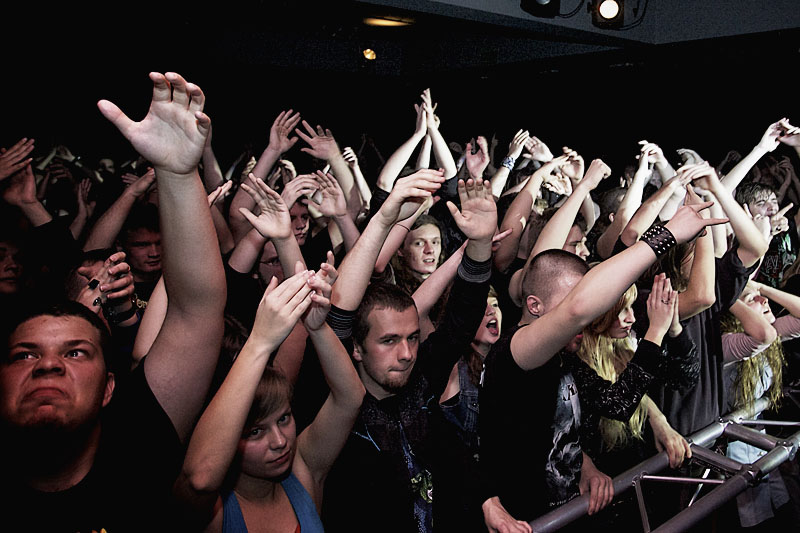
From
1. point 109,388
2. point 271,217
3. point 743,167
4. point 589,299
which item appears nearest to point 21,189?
point 271,217

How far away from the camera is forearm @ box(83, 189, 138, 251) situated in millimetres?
2510

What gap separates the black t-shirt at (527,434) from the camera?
5.40 ft

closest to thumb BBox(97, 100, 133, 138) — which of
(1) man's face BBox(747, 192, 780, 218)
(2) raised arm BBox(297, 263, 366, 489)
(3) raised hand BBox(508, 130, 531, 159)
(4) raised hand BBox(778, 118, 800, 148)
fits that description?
(2) raised arm BBox(297, 263, 366, 489)

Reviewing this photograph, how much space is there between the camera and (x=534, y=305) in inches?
72.0

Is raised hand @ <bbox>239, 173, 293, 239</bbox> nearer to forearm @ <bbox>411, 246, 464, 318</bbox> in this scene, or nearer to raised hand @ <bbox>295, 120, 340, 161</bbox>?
forearm @ <bbox>411, 246, 464, 318</bbox>

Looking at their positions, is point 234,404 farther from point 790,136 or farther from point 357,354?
point 790,136

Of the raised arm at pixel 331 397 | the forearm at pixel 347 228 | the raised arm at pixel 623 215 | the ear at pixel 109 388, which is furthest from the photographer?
the raised arm at pixel 623 215

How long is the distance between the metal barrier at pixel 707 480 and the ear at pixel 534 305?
19.0 inches

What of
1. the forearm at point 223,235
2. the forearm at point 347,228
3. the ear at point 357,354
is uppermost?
the forearm at point 347,228

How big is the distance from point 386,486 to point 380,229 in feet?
2.07

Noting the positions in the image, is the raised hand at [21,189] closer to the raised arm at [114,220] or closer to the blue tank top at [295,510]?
the raised arm at [114,220]

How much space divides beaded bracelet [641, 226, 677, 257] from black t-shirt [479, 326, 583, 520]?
400 millimetres

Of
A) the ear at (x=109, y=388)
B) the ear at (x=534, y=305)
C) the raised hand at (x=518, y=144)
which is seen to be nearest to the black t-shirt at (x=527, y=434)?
the ear at (x=534, y=305)

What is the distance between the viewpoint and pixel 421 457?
1549mm
